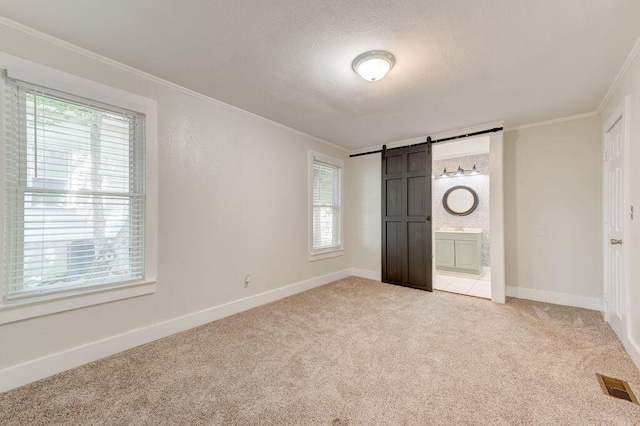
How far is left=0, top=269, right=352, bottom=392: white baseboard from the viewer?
6.05ft

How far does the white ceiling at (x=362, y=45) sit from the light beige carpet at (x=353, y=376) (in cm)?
243

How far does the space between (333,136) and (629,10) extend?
3.17 metres

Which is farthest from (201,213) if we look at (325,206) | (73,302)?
(325,206)

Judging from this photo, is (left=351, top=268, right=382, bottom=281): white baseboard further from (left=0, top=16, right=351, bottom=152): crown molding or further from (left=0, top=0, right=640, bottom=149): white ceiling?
(left=0, top=16, right=351, bottom=152): crown molding

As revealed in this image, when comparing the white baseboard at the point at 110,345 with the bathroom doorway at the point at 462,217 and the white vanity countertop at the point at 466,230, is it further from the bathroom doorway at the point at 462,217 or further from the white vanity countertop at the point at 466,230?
the white vanity countertop at the point at 466,230

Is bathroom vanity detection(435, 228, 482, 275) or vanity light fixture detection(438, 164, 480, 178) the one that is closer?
bathroom vanity detection(435, 228, 482, 275)

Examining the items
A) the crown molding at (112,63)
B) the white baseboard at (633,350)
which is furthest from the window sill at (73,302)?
the white baseboard at (633,350)

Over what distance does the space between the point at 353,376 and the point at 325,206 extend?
3.05 metres

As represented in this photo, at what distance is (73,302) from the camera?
206 cm

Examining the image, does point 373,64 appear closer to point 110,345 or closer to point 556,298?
point 110,345

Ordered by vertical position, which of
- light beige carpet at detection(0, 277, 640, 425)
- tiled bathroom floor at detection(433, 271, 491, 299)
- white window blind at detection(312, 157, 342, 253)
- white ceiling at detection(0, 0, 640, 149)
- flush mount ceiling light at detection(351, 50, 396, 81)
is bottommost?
tiled bathroom floor at detection(433, 271, 491, 299)

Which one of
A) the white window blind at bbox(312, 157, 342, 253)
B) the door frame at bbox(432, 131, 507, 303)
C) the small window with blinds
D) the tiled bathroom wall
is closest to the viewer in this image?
the door frame at bbox(432, 131, 507, 303)

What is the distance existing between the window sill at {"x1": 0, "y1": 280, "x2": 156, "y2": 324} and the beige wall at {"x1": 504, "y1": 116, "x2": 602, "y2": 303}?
4.56 metres

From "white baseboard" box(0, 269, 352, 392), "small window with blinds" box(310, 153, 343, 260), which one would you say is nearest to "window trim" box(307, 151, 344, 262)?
"small window with blinds" box(310, 153, 343, 260)
